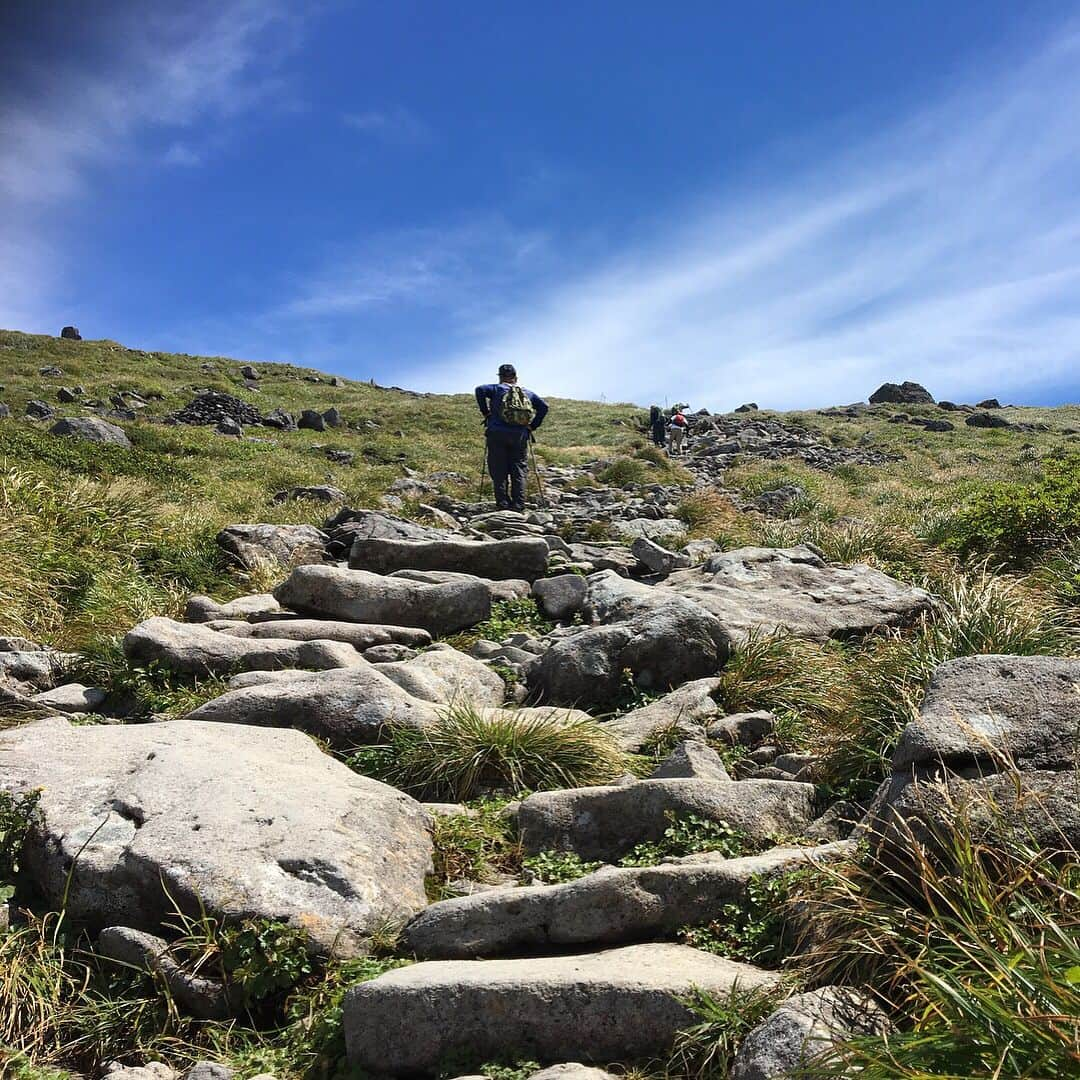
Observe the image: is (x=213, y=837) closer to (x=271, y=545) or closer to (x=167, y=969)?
(x=167, y=969)

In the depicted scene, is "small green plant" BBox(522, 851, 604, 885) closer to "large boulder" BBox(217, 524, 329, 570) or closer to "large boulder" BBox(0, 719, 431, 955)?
"large boulder" BBox(0, 719, 431, 955)

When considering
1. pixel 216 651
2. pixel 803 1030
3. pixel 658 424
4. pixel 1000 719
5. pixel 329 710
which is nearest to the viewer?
pixel 803 1030

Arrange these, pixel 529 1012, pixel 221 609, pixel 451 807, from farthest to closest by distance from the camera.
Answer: pixel 221 609 → pixel 451 807 → pixel 529 1012

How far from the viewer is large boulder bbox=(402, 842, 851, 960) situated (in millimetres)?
3461

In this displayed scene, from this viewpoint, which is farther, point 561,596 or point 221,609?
point 561,596

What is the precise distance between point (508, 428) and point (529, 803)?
10.8 m

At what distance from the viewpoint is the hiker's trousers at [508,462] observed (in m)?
15.0

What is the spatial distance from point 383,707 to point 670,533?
8553 mm

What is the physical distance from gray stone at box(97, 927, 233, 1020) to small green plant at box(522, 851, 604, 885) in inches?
60.8

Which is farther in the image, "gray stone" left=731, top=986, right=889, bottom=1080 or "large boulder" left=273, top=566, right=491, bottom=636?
"large boulder" left=273, top=566, right=491, bottom=636

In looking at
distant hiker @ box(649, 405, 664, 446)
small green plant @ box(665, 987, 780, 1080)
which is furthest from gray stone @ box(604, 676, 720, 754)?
distant hiker @ box(649, 405, 664, 446)

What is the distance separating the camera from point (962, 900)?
2994 millimetres

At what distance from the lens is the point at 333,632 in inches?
304

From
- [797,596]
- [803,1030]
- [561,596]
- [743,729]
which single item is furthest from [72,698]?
[797,596]
